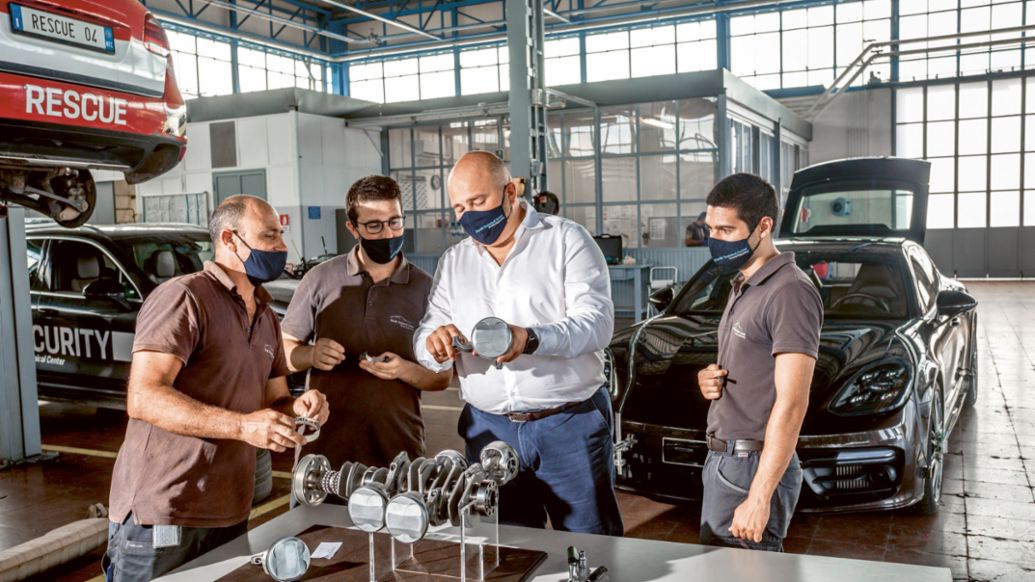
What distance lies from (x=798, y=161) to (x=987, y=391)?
1640 cm

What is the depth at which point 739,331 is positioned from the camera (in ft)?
8.20

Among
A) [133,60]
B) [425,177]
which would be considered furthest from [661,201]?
[133,60]

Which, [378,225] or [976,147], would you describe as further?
[976,147]

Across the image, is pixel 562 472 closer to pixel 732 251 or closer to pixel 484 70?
pixel 732 251

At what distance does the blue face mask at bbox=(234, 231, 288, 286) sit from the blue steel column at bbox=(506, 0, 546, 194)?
8615mm

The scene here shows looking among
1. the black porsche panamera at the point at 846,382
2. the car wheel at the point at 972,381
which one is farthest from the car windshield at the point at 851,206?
the black porsche panamera at the point at 846,382

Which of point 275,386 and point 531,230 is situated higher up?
point 531,230

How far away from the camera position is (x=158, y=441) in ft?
7.64

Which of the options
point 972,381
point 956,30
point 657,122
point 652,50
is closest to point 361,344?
point 972,381

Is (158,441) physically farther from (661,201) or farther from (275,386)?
(661,201)

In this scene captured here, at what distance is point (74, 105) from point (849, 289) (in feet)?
14.7

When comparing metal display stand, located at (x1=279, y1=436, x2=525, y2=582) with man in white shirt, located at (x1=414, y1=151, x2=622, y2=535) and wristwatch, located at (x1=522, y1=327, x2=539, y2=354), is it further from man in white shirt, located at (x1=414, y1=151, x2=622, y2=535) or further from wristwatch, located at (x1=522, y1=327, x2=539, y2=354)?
man in white shirt, located at (x1=414, y1=151, x2=622, y2=535)

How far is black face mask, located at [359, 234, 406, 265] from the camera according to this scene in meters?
3.18

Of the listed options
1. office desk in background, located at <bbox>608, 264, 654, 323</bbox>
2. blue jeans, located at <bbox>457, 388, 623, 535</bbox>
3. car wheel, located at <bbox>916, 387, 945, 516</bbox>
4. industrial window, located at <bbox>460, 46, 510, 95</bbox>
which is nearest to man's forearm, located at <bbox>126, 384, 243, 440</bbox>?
blue jeans, located at <bbox>457, 388, 623, 535</bbox>
